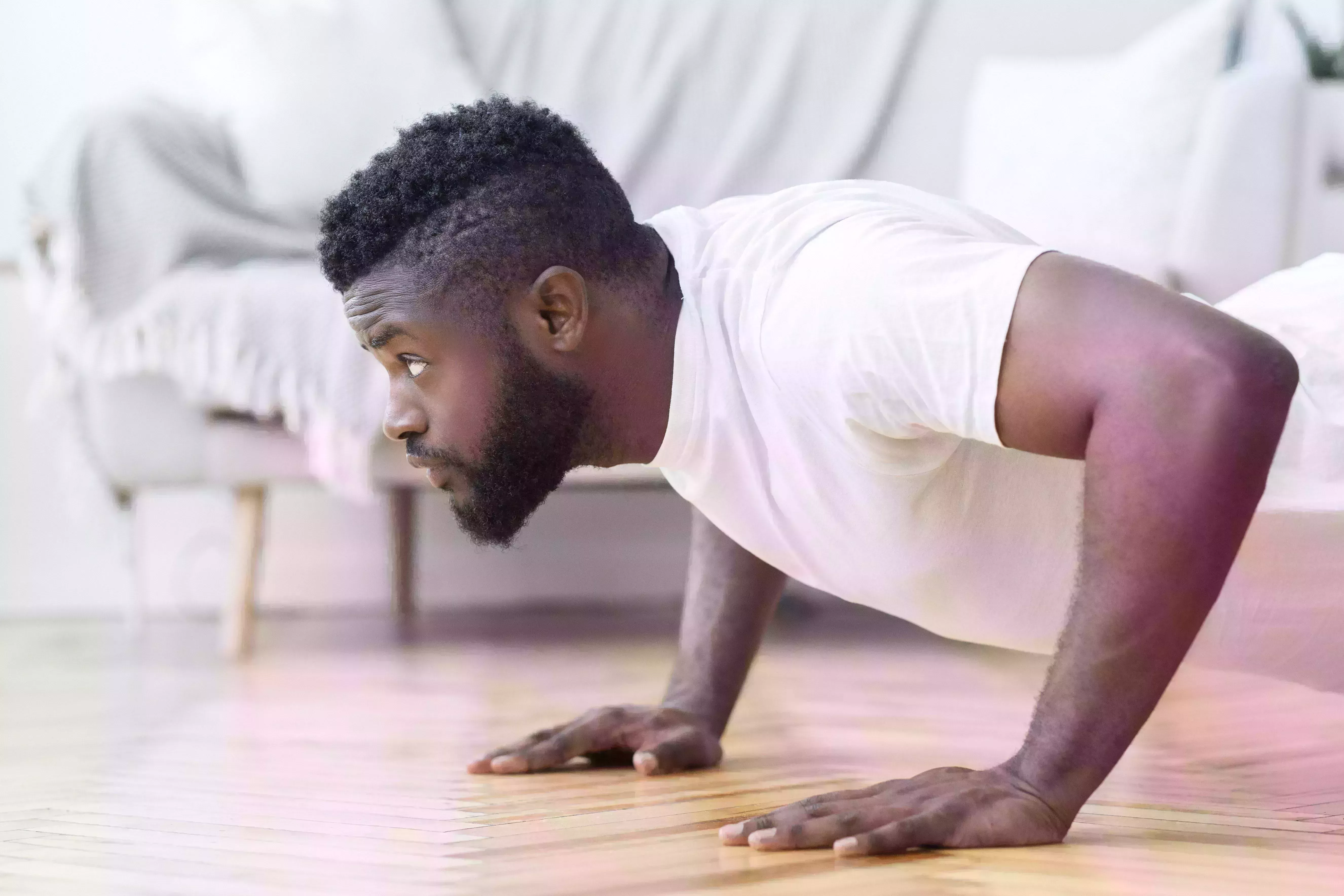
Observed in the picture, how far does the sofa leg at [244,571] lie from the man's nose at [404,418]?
Answer: 3.34 feet

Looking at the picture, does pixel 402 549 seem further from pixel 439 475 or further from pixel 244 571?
pixel 439 475

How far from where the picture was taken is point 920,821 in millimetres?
721

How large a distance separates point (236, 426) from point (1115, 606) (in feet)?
4.32

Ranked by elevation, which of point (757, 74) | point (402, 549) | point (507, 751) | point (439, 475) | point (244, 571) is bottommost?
point (402, 549)

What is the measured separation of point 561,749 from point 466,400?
1.07 ft

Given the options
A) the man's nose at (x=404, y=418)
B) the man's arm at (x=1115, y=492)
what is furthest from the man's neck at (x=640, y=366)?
the man's arm at (x=1115, y=492)

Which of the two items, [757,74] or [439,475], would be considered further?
[757,74]

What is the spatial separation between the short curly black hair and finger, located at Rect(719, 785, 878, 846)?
1.07ft

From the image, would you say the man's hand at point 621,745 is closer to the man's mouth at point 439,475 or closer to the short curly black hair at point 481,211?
the man's mouth at point 439,475

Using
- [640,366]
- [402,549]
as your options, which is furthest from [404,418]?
[402,549]

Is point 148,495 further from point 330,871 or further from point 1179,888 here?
point 1179,888

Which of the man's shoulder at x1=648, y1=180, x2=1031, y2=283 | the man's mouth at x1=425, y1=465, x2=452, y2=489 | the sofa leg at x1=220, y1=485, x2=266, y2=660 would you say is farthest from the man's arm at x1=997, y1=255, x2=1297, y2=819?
the sofa leg at x1=220, y1=485, x2=266, y2=660

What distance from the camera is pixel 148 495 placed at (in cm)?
245

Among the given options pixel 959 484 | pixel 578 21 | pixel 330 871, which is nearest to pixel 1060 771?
pixel 959 484
